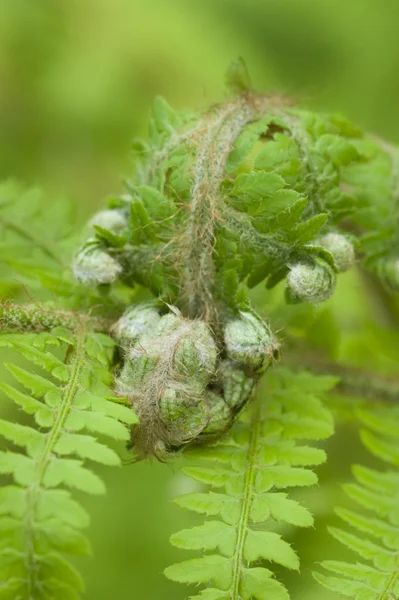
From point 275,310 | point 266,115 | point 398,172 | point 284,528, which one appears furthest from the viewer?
point 284,528

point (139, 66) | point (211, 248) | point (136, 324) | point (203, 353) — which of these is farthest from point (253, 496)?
point (139, 66)

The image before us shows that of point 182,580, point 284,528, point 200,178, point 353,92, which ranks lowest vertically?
point 182,580

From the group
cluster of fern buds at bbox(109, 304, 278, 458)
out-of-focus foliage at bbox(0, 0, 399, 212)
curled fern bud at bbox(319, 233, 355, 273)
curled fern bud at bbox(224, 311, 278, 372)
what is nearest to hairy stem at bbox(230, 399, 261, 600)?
cluster of fern buds at bbox(109, 304, 278, 458)

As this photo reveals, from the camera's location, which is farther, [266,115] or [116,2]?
[116,2]

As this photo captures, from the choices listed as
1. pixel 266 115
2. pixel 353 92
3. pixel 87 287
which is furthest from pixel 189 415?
pixel 353 92

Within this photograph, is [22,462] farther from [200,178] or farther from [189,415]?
[200,178]

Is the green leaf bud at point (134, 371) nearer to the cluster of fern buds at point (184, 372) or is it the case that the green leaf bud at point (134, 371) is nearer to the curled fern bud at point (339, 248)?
the cluster of fern buds at point (184, 372)
